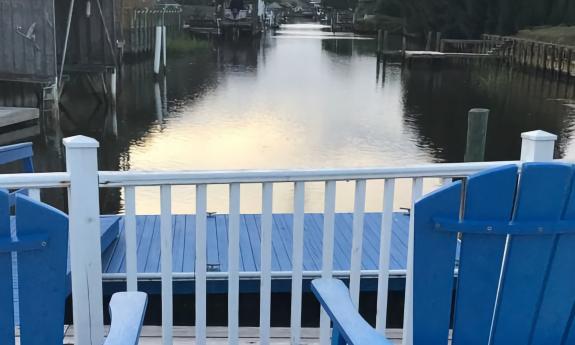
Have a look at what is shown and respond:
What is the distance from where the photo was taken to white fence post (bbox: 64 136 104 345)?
245cm

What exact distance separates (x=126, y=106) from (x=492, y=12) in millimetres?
27851

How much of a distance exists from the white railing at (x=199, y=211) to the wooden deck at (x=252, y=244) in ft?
6.34

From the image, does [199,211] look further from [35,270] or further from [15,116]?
[15,116]

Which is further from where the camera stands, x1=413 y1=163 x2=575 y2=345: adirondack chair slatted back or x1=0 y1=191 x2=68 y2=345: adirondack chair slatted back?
x1=413 y1=163 x2=575 y2=345: adirondack chair slatted back

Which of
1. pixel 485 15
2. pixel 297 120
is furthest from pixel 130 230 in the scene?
pixel 485 15

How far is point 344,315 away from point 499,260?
574mm

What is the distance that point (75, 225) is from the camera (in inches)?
99.3

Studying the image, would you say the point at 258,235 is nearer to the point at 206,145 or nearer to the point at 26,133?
the point at 206,145

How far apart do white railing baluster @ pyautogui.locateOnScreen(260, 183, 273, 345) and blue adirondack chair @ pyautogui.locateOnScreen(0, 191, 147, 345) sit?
33.4 inches

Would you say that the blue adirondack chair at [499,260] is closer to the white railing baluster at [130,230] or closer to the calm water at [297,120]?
the white railing baluster at [130,230]

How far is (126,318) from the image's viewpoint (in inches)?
68.3

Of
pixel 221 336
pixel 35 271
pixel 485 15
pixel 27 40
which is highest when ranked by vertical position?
pixel 485 15

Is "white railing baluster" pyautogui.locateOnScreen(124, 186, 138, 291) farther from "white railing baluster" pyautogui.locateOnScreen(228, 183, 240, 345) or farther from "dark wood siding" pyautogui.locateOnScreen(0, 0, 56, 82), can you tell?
"dark wood siding" pyautogui.locateOnScreen(0, 0, 56, 82)

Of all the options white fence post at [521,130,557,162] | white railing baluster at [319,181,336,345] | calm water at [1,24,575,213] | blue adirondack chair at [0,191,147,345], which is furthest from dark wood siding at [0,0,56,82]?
blue adirondack chair at [0,191,147,345]
